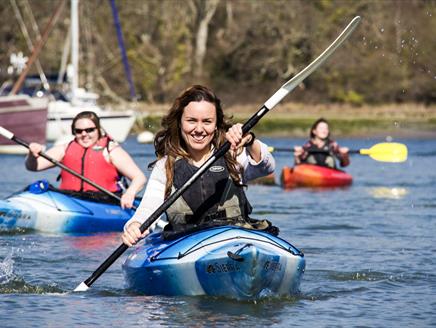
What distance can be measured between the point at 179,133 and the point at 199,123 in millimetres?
251

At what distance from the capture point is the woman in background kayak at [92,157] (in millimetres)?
10867

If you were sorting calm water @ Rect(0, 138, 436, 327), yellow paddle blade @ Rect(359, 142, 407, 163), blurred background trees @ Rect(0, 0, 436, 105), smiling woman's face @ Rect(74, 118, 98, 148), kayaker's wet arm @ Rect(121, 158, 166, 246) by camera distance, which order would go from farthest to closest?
blurred background trees @ Rect(0, 0, 436, 105) → yellow paddle blade @ Rect(359, 142, 407, 163) → smiling woman's face @ Rect(74, 118, 98, 148) → kayaker's wet arm @ Rect(121, 158, 166, 246) → calm water @ Rect(0, 138, 436, 327)

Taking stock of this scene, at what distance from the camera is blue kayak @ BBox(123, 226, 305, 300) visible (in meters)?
6.75

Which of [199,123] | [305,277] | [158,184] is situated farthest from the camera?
[305,277]

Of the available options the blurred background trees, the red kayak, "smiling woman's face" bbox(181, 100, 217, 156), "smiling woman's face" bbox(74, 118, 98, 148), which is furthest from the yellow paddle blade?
the blurred background trees

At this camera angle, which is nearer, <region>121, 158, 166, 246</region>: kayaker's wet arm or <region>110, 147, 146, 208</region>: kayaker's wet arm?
<region>121, 158, 166, 246</region>: kayaker's wet arm

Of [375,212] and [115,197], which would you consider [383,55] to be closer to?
[375,212]

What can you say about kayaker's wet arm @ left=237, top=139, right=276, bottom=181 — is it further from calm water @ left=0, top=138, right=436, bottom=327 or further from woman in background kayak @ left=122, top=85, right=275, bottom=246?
calm water @ left=0, top=138, right=436, bottom=327

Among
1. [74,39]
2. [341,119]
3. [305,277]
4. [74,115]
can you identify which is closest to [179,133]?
[305,277]

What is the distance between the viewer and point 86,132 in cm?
1088

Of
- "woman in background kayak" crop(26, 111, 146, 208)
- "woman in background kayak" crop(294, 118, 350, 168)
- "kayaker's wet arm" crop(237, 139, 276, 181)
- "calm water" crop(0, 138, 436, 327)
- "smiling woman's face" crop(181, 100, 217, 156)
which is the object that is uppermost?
"woman in background kayak" crop(294, 118, 350, 168)

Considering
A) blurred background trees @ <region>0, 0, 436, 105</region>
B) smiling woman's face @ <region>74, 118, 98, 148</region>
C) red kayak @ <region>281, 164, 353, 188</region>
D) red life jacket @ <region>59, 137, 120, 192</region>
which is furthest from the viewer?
blurred background trees @ <region>0, 0, 436, 105</region>

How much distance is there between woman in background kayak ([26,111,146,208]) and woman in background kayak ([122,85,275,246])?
361 cm

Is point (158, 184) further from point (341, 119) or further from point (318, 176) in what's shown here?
point (341, 119)
